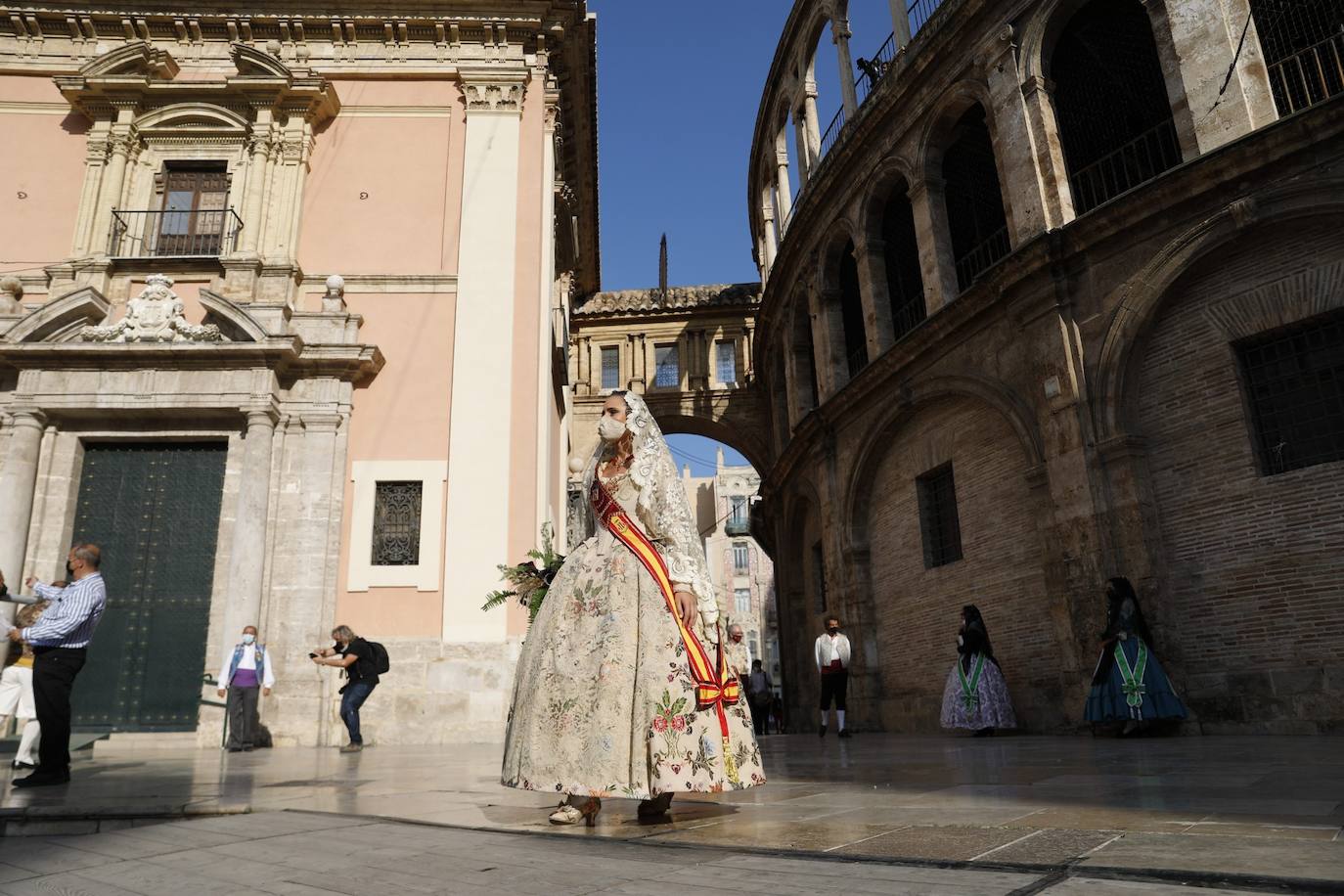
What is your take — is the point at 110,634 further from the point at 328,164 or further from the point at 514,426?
the point at 328,164

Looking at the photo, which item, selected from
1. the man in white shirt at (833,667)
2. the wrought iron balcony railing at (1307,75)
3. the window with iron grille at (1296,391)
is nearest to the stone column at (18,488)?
the man in white shirt at (833,667)

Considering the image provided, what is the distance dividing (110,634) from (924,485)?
12.4 metres

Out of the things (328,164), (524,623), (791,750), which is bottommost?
(791,750)

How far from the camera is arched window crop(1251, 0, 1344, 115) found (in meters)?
10.4

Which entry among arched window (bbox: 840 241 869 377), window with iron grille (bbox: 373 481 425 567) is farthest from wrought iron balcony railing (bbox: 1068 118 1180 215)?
window with iron grille (bbox: 373 481 425 567)

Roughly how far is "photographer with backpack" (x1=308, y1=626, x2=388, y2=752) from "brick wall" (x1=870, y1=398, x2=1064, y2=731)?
27.4ft

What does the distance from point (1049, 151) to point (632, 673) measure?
11.3m

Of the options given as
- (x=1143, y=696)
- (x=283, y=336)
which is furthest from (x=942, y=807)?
(x=283, y=336)

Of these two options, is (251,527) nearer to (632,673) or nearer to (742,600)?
(632,673)

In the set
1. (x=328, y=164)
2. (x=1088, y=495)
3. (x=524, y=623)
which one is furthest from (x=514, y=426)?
(x=1088, y=495)

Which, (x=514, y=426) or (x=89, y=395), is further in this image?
(x=514, y=426)

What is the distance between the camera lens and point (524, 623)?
43.2ft

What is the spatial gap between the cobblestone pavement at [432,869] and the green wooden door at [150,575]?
968cm

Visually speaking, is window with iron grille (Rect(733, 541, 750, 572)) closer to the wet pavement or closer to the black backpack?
the black backpack
